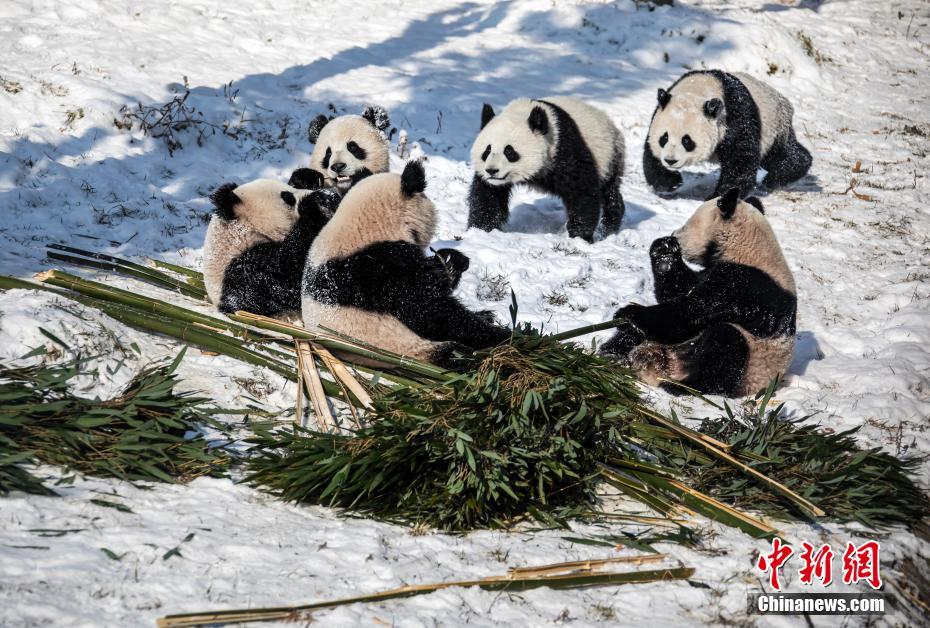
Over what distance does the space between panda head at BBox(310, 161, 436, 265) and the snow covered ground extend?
2.80 feet

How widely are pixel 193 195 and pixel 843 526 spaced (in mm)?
5794

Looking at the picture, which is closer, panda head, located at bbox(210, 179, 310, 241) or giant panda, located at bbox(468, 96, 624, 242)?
panda head, located at bbox(210, 179, 310, 241)

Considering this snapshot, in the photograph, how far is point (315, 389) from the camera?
3.55 meters

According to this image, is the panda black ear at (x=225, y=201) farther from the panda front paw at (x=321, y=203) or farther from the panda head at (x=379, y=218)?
the panda head at (x=379, y=218)

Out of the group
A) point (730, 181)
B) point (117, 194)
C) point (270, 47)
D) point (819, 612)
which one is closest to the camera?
point (819, 612)

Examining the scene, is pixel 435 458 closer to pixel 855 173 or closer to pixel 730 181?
pixel 730 181

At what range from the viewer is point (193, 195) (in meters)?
6.76

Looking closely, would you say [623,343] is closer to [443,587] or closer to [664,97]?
[443,587]

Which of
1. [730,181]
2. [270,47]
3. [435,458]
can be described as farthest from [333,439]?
[270,47]

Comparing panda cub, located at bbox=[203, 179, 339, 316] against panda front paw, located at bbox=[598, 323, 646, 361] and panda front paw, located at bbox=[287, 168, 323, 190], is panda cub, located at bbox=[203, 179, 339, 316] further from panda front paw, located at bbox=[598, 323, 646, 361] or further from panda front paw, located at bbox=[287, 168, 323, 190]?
panda front paw, located at bbox=[598, 323, 646, 361]

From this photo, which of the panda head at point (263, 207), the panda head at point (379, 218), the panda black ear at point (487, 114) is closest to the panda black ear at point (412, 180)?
the panda head at point (379, 218)

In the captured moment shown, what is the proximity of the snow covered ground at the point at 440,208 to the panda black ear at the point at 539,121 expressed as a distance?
101cm

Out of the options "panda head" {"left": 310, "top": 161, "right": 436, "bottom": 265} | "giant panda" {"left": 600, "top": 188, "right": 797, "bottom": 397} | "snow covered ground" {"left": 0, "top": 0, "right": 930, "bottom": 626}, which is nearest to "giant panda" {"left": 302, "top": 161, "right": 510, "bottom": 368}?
"panda head" {"left": 310, "top": 161, "right": 436, "bottom": 265}

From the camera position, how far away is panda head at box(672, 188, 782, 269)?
4.69 metres
